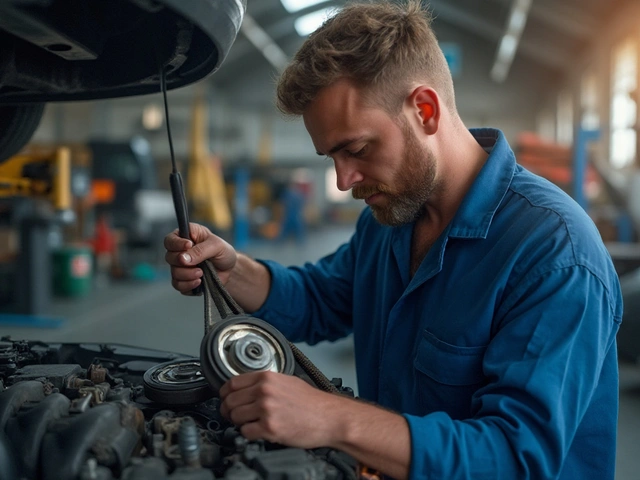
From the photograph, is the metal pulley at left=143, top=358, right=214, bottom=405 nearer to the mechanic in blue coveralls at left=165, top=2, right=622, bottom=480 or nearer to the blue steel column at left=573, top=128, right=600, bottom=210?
the mechanic in blue coveralls at left=165, top=2, right=622, bottom=480

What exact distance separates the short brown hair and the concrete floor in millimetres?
1721

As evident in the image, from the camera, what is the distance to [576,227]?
1.04 metres

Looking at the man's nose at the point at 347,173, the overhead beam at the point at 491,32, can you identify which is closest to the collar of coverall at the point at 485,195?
the man's nose at the point at 347,173

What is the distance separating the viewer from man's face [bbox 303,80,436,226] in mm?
1143

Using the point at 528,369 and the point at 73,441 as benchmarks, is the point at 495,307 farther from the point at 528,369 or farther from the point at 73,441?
the point at 73,441

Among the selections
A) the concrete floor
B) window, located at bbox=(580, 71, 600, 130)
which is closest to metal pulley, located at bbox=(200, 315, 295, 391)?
the concrete floor

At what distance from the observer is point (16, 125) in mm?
1610

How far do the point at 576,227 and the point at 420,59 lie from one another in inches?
18.1

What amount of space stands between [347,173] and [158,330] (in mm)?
3158

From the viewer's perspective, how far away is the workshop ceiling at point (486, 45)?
1121 centimetres

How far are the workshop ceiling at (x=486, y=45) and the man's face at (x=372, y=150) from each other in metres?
10.2

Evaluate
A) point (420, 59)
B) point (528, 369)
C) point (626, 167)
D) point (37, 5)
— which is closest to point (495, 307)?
point (528, 369)

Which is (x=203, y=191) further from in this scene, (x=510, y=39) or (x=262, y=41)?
(x=510, y=39)

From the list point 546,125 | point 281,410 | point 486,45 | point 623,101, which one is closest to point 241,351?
point 281,410
